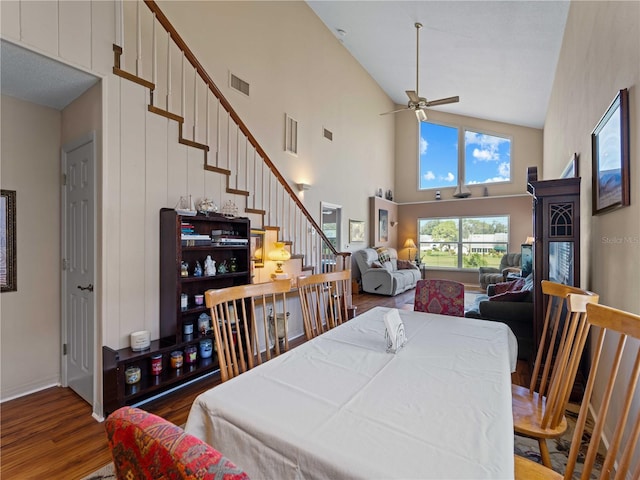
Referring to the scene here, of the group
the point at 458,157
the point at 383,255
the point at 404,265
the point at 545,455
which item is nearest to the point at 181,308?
the point at 545,455

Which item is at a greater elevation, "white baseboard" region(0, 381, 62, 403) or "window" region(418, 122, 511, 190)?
"window" region(418, 122, 511, 190)

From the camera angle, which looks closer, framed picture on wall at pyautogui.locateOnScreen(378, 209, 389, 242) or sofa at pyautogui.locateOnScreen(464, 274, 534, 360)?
sofa at pyautogui.locateOnScreen(464, 274, 534, 360)

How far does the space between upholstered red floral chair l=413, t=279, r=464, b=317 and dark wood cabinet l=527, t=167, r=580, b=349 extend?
0.72m

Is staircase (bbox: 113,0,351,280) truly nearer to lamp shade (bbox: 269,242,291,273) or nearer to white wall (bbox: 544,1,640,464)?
lamp shade (bbox: 269,242,291,273)

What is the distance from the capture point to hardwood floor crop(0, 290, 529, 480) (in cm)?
180

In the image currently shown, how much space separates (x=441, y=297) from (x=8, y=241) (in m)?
3.67

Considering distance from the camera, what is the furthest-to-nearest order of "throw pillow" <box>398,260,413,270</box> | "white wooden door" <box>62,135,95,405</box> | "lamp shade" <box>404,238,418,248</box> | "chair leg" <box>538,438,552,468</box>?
"lamp shade" <box>404,238,418,248</box> → "throw pillow" <box>398,260,413,270</box> → "white wooden door" <box>62,135,95,405</box> → "chair leg" <box>538,438,552,468</box>

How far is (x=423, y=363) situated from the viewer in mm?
1348

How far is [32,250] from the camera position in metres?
2.62

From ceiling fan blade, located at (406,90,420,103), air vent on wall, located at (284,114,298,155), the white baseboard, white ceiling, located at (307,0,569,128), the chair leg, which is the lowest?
the white baseboard

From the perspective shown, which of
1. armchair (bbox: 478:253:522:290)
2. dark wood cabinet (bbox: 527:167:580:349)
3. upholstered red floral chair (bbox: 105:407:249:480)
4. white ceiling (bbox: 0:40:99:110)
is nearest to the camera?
upholstered red floral chair (bbox: 105:407:249:480)

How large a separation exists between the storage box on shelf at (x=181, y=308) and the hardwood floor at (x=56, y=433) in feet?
0.59

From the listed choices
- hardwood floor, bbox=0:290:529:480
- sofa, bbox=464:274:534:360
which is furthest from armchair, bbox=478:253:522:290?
hardwood floor, bbox=0:290:529:480

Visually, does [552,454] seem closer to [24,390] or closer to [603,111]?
[603,111]
